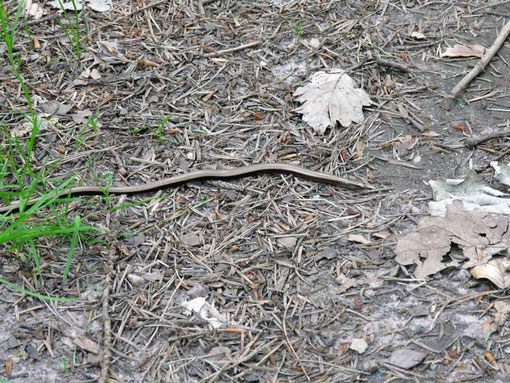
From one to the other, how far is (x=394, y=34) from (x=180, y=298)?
83.6 inches

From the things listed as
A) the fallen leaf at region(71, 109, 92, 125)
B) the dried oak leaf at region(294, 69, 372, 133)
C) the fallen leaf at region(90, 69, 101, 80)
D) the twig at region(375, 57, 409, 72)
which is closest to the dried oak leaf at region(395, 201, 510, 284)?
the dried oak leaf at region(294, 69, 372, 133)

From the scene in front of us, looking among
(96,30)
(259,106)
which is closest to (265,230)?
(259,106)

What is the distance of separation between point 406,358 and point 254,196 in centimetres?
110

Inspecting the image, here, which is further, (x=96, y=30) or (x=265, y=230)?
(x=96, y=30)

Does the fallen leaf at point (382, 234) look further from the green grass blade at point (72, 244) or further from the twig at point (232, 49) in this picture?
the twig at point (232, 49)

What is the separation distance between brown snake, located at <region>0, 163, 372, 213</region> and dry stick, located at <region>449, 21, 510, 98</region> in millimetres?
865

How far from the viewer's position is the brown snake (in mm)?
3117

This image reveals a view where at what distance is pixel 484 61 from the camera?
358cm

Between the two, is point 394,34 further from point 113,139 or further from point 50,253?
point 50,253

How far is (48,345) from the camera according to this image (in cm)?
251

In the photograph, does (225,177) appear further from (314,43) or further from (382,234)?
(314,43)

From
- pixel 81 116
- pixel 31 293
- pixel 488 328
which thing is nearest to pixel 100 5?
pixel 81 116

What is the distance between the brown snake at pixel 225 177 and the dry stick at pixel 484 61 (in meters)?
0.87

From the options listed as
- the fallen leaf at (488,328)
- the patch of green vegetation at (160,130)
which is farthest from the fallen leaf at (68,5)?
the fallen leaf at (488,328)
